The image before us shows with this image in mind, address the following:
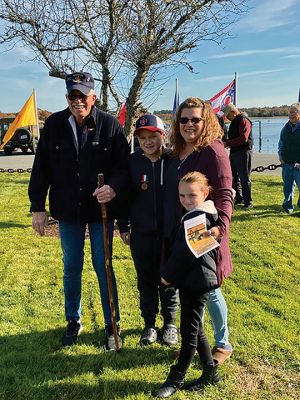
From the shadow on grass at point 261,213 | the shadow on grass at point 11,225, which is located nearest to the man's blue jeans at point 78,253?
the shadow on grass at point 11,225

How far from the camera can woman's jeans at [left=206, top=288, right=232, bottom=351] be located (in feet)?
9.95

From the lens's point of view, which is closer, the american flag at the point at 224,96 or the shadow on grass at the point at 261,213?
the shadow on grass at the point at 261,213

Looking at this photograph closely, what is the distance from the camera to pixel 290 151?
770 cm

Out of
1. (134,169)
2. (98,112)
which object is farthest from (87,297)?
(98,112)

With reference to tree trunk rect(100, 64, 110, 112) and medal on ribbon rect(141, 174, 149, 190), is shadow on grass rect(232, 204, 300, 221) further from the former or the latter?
medal on ribbon rect(141, 174, 149, 190)

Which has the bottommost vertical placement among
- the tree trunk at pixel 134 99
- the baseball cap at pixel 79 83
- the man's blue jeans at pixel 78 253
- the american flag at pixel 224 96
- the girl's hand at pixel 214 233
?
the man's blue jeans at pixel 78 253

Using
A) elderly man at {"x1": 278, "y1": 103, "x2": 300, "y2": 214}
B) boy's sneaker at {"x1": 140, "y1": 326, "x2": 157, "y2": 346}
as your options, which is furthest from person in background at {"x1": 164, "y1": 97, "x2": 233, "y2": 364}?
elderly man at {"x1": 278, "y1": 103, "x2": 300, "y2": 214}

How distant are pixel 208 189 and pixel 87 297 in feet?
7.76

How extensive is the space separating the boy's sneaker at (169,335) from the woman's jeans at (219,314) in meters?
0.41

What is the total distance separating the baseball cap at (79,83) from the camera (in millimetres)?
3068

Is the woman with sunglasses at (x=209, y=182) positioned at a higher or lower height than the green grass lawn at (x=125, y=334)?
higher

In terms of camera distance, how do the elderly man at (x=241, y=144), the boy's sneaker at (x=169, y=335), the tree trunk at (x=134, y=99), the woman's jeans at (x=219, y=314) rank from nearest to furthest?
the woman's jeans at (x=219, y=314) < the boy's sneaker at (x=169, y=335) < the tree trunk at (x=134, y=99) < the elderly man at (x=241, y=144)

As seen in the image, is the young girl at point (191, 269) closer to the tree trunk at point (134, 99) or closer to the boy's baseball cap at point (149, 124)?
the boy's baseball cap at point (149, 124)

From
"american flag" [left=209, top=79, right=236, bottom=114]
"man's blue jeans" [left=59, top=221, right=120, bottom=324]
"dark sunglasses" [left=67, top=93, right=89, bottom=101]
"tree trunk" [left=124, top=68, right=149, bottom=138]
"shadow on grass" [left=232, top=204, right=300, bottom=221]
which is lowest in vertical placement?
"shadow on grass" [left=232, top=204, right=300, bottom=221]
